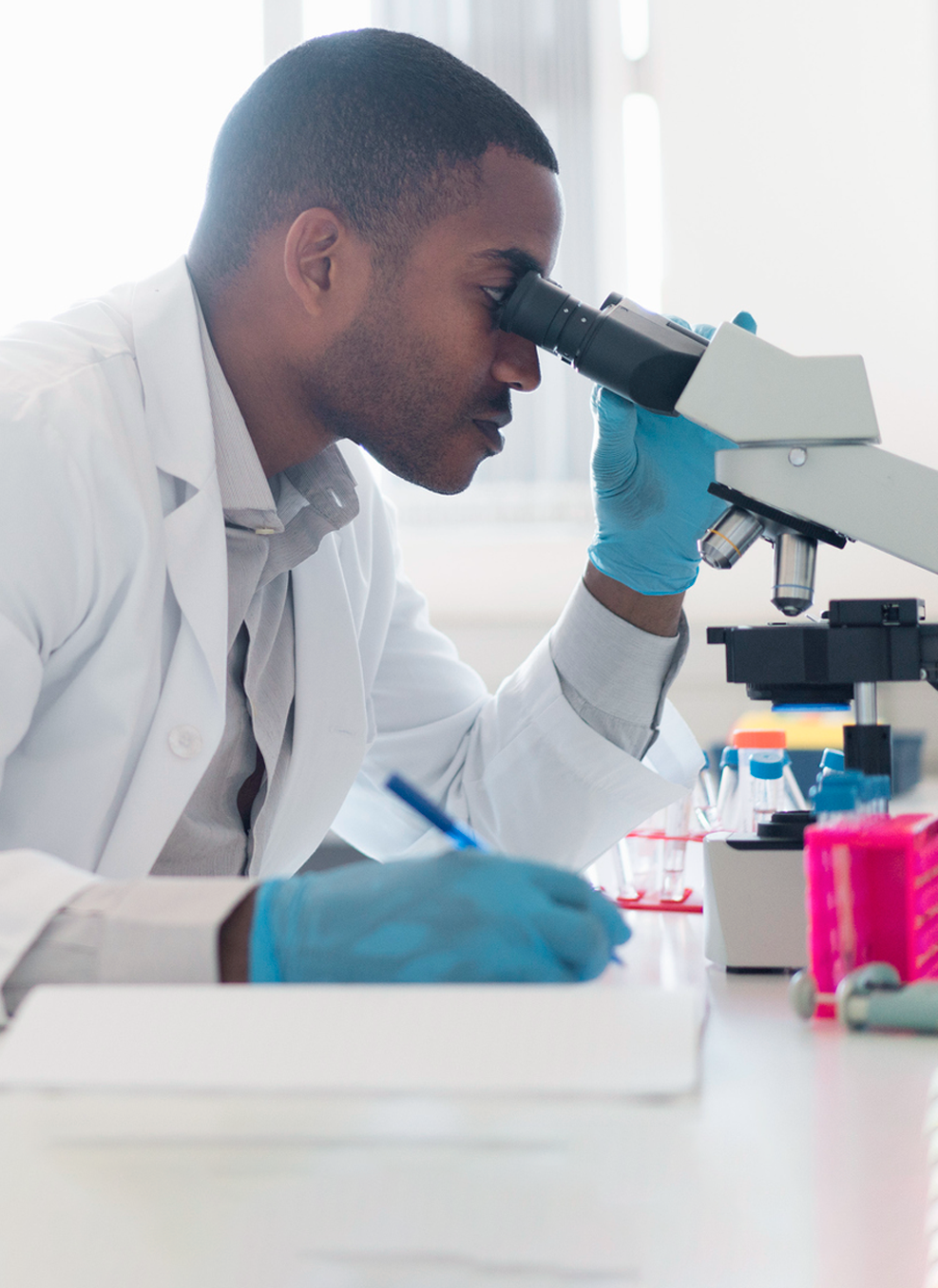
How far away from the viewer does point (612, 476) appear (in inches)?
49.5

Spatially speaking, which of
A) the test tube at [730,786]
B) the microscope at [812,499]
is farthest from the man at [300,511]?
the microscope at [812,499]

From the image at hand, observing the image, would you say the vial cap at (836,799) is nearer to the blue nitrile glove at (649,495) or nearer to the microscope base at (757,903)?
the microscope base at (757,903)

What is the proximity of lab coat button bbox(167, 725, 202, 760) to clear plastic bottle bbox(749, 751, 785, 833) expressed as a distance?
554 millimetres

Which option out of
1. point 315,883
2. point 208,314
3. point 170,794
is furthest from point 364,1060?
point 208,314

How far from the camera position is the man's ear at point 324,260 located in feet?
3.96

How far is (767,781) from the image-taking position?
4.22 feet

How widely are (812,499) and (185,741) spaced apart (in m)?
0.58

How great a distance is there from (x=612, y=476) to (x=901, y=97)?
2072mm

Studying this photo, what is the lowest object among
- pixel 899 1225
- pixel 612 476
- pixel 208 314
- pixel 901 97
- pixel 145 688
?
pixel 899 1225

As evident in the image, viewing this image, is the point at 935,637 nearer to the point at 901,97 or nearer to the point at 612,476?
the point at 612,476

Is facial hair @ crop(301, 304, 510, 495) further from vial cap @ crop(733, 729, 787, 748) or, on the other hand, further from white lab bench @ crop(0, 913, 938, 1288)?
white lab bench @ crop(0, 913, 938, 1288)

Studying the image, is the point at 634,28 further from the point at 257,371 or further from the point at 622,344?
the point at 622,344

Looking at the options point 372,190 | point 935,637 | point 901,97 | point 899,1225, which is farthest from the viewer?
point 901,97

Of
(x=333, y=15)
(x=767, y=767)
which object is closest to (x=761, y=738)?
(x=767, y=767)
